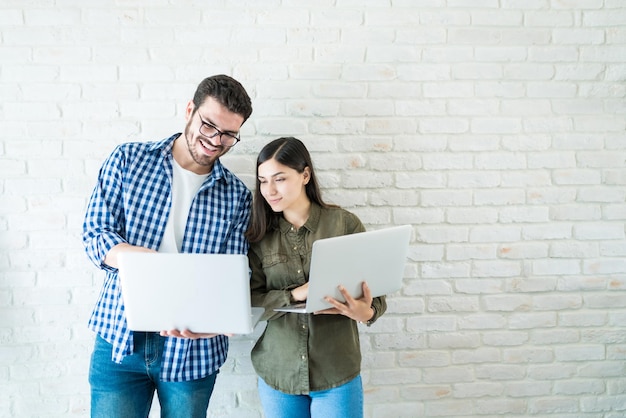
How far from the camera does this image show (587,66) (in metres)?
1.89

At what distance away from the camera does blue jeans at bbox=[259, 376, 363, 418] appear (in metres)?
1.42

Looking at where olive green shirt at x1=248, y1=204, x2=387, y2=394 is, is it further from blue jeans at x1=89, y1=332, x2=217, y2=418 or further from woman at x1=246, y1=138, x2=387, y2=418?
blue jeans at x1=89, y1=332, x2=217, y2=418

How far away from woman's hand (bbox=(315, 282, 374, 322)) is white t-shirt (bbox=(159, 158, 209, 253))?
54cm

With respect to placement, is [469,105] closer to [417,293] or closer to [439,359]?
[417,293]

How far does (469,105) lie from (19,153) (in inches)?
72.0

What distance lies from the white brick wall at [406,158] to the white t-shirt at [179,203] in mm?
309

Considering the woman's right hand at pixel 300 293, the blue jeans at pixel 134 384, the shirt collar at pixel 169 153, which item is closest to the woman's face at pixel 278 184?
the shirt collar at pixel 169 153

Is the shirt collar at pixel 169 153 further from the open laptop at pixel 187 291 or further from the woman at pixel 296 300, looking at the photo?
the open laptop at pixel 187 291

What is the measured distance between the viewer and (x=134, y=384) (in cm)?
141

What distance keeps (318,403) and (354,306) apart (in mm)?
366

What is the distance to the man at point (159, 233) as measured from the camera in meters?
1.39

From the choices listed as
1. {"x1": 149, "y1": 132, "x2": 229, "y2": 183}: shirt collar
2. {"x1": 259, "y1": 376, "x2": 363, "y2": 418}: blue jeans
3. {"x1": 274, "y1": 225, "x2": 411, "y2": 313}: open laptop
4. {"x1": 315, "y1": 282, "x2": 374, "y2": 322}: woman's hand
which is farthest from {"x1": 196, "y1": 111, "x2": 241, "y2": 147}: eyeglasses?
{"x1": 259, "y1": 376, "x2": 363, "y2": 418}: blue jeans

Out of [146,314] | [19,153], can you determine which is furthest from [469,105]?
[19,153]

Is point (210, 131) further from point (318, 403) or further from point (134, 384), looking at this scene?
point (318, 403)
